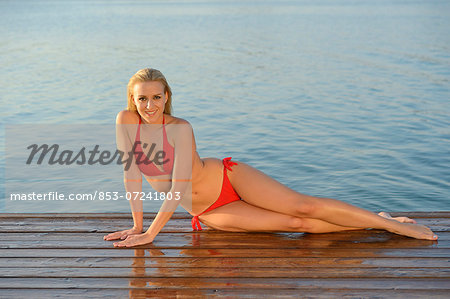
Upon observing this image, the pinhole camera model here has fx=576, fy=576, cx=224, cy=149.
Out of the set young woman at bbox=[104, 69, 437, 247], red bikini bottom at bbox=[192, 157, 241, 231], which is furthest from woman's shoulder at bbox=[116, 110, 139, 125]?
red bikini bottom at bbox=[192, 157, 241, 231]

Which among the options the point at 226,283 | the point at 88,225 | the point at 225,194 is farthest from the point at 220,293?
the point at 88,225

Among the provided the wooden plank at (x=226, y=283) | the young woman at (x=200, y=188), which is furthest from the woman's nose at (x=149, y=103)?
the wooden plank at (x=226, y=283)

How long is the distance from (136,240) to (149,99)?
882 mm

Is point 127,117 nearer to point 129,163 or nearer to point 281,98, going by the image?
point 129,163

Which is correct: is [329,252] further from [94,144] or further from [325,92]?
[325,92]

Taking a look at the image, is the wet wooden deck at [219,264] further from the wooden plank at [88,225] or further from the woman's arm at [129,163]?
the woman's arm at [129,163]

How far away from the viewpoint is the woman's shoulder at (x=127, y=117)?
3.63 metres

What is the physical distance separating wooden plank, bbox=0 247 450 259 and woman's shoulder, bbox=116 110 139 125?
79 cm

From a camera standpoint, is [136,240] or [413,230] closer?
[136,240]

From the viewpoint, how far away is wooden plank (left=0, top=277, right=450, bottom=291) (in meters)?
3.02

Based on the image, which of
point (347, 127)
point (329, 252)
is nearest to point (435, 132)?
point (347, 127)

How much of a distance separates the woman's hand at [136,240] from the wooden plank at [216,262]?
18cm

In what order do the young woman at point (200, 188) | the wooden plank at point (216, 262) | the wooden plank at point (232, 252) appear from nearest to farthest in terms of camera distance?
the wooden plank at point (216, 262) < the wooden plank at point (232, 252) < the young woman at point (200, 188)

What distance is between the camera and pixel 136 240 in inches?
142
